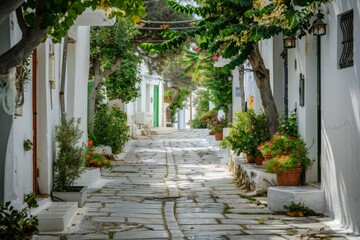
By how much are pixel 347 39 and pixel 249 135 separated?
18.0ft

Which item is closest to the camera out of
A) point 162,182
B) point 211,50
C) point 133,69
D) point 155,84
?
point 211,50

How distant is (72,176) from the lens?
11125 mm

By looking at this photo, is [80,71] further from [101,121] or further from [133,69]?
[133,69]

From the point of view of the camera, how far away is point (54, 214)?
28.8 ft

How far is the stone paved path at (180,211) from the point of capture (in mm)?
8320

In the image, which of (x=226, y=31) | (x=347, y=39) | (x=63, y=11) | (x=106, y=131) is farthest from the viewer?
(x=106, y=131)

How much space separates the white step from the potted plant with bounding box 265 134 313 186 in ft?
11.2

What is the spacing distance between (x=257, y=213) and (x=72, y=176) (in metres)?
3.31

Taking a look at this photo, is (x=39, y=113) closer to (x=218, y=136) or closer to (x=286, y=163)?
(x=286, y=163)

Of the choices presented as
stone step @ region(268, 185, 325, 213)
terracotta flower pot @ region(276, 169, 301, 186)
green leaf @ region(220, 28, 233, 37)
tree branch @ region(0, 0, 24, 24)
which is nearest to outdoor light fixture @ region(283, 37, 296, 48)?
green leaf @ region(220, 28, 233, 37)

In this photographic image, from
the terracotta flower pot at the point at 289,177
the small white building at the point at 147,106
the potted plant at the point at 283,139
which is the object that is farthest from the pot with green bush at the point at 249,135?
the small white building at the point at 147,106

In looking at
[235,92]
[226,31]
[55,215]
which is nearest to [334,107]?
[226,31]

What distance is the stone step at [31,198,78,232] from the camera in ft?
27.8

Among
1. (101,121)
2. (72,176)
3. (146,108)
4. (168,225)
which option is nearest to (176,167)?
(101,121)
